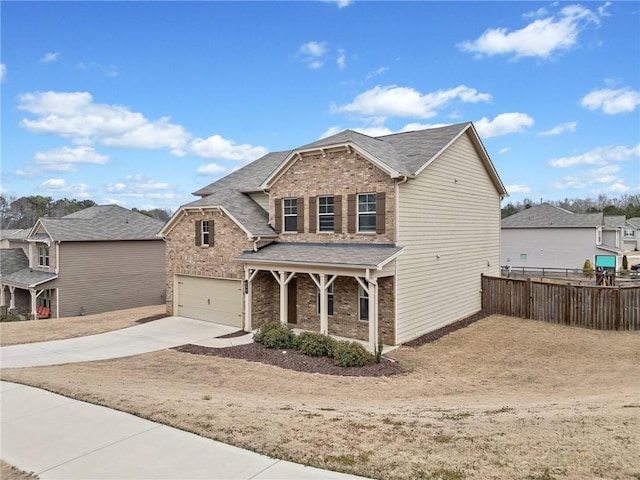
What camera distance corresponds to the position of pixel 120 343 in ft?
50.0

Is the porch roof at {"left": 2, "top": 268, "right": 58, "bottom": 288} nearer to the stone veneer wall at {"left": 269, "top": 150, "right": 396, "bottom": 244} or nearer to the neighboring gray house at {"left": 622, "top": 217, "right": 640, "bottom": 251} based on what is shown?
the stone veneer wall at {"left": 269, "top": 150, "right": 396, "bottom": 244}

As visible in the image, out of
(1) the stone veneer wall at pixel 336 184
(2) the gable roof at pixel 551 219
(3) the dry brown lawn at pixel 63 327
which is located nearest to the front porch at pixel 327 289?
(1) the stone veneer wall at pixel 336 184

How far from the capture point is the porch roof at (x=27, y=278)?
25141 mm

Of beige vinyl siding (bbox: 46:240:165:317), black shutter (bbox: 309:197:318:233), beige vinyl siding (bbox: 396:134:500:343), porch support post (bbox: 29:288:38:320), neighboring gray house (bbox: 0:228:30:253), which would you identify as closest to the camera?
beige vinyl siding (bbox: 396:134:500:343)


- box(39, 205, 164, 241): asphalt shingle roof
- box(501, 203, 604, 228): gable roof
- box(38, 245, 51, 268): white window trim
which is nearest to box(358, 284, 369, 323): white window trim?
box(39, 205, 164, 241): asphalt shingle roof

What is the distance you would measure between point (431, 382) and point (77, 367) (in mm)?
9792

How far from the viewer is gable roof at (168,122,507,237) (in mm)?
15367

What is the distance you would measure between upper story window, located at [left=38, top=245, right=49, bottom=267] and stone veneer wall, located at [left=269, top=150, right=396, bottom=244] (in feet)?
58.7

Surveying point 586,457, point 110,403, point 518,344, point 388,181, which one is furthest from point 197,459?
point 518,344

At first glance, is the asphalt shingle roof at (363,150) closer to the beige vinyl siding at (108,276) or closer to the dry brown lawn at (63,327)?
the dry brown lawn at (63,327)

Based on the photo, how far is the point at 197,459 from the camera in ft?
16.8

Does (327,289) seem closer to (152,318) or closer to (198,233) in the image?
(198,233)

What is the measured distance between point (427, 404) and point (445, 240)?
9.97m

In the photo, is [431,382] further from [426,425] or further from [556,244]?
[556,244]
